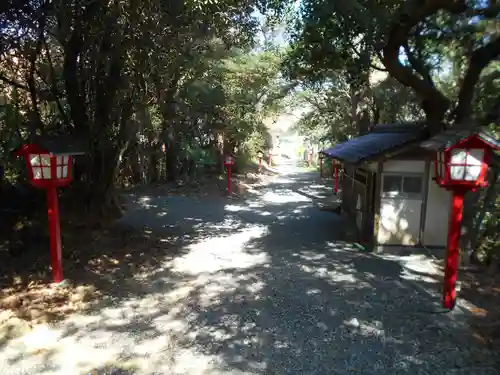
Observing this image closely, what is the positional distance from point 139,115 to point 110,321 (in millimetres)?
6937

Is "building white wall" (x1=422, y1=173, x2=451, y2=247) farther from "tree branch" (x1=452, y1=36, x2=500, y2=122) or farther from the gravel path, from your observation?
"tree branch" (x1=452, y1=36, x2=500, y2=122)

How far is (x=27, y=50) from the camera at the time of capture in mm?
7828

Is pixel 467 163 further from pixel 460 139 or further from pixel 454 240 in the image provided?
pixel 454 240

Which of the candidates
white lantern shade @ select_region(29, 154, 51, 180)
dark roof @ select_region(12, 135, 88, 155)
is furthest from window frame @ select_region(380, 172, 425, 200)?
white lantern shade @ select_region(29, 154, 51, 180)

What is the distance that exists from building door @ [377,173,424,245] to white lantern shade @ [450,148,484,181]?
3446mm

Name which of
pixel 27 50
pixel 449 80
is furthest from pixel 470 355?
pixel 449 80

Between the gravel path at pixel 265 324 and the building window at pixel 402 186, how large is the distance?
1.41 m

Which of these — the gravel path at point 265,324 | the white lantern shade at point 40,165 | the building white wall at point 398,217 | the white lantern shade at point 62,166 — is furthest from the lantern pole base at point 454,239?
the white lantern shade at point 40,165

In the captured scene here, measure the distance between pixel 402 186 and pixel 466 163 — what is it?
356cm

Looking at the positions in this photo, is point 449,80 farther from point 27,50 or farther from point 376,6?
point 27,50

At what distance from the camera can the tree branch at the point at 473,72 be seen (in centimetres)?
759

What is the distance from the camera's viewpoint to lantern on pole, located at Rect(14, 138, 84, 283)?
6.45m

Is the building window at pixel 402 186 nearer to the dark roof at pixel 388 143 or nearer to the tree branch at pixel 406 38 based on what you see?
the dark roof at pixel 388 143

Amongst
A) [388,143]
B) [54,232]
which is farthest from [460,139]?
[54,232]
